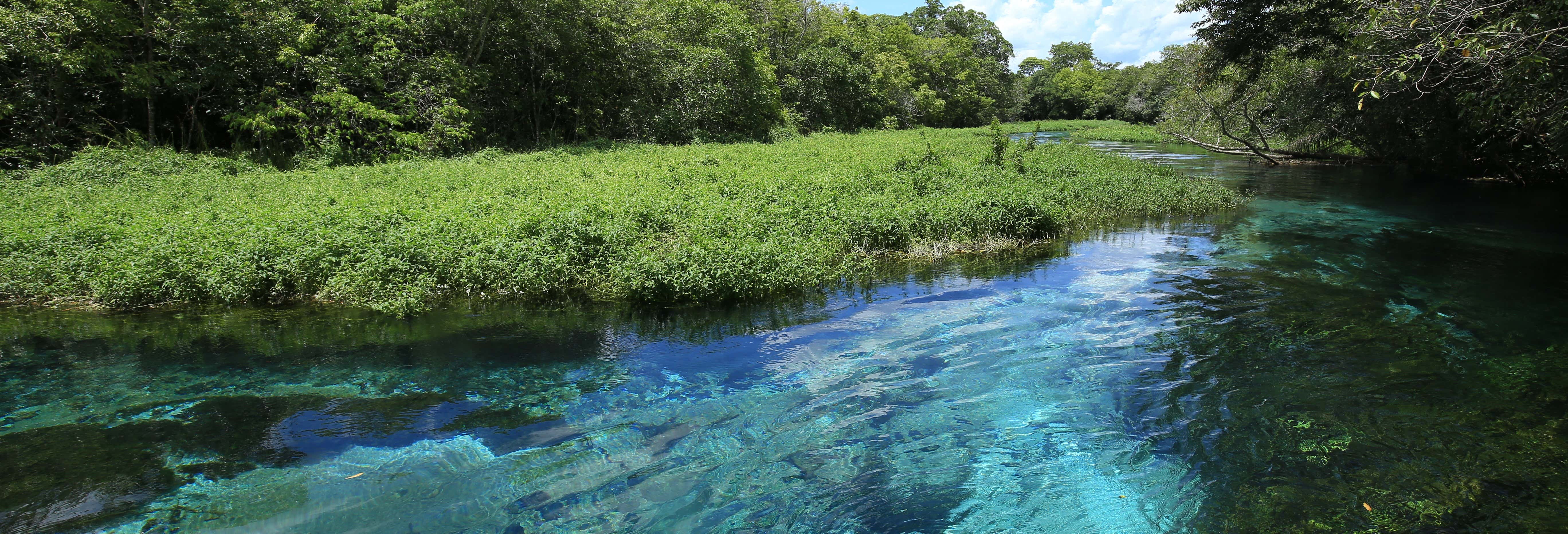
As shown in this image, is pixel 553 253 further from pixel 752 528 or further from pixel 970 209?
pixel 970 209

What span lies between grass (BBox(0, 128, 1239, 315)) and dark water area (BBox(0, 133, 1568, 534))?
526 mm

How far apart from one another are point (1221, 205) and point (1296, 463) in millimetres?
15881

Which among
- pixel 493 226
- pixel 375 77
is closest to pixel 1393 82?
pixel 493 226

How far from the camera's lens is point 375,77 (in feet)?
71.9

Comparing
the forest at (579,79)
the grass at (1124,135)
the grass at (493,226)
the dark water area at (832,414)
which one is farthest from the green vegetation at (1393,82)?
the grass at (1124,135)

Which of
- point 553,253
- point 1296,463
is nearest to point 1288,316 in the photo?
point 1296,463

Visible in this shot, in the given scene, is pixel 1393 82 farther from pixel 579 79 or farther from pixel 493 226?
pixel 579 79

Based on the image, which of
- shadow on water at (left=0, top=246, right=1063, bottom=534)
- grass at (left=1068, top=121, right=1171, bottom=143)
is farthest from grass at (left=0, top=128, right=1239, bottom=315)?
grass at (left=1068, top=121, right=1171, bottom=143)

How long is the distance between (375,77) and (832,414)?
850 inches

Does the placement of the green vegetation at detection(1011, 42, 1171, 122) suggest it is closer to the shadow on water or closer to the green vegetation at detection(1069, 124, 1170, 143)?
the green vegetation at detection(1069, 124, 1170, 143)

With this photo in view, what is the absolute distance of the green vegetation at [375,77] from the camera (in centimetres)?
1706

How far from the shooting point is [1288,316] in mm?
9430

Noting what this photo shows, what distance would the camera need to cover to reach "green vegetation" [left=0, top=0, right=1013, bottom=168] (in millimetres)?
17062

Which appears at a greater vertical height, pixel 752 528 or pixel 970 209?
pixel 970 209
